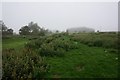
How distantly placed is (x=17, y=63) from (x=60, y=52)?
5.31 meters

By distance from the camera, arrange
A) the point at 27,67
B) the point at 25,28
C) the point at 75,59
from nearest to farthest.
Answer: the point at 27,67, the point at 75,59, the point at 25,28

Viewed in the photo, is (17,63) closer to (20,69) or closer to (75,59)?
(20,69)

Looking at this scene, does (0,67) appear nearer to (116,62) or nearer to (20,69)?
(20,69)

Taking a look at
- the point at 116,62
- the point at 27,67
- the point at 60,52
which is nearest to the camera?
the point at 27,67

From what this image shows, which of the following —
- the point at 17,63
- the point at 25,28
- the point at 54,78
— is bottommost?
the point at 54,78

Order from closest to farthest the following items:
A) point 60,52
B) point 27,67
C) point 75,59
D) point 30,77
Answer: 1. point 30,77
2. point 27,67
3. point 75,59
4. point 60,52

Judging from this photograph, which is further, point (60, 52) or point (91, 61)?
point (60, 52)

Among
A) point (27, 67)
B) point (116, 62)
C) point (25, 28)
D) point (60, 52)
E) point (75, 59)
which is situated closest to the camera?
point (27, 67)

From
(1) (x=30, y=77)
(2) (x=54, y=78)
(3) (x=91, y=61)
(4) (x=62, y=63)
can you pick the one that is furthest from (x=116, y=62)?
(1) (x=30, y=77)

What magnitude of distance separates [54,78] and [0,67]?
4.00 metres

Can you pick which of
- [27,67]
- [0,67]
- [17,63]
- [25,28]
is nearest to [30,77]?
[27,67]

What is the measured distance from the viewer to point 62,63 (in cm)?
1382

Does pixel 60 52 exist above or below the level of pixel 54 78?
above

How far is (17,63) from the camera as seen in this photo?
1217 cm
